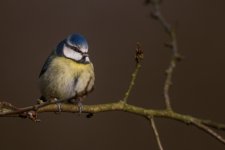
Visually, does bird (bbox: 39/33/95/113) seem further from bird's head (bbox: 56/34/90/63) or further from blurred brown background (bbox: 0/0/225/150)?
blurred brown background (bbox: 0/0/225/150)

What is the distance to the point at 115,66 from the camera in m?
3.06

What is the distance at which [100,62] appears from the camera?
10.0 feet

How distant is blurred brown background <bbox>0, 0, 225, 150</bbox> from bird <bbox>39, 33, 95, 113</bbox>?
1.48ft

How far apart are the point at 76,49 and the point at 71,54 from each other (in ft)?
0.15

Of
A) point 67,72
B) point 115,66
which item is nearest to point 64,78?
point 67,72

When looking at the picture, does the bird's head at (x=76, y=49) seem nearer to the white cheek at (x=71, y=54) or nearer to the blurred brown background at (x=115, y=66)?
the white cheek at (x=71, y=54)

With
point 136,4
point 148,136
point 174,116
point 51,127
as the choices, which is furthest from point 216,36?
point 174,116

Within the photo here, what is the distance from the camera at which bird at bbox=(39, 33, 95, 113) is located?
2318 millimetres

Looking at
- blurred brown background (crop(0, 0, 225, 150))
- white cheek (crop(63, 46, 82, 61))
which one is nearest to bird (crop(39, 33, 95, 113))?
white cheek (crop(63, 46, 82, 61))

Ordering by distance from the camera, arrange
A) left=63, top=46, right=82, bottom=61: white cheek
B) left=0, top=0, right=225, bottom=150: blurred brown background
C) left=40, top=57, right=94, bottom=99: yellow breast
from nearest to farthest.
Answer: left=40, top=57, right=94, bottom=99: yellow breast
left=63, top=46, right=82, bottom=61: white cheek
left=0, top=0, right=225, bottom=150: blurred brown background

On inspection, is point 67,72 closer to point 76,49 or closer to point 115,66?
point 76,49

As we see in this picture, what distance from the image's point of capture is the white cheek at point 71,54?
2.42 m

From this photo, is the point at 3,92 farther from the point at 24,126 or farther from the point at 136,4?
the point at 136,4

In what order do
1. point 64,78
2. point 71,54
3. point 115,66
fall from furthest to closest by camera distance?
1. point 115,66
2. point 71,54
3. point 64,78
